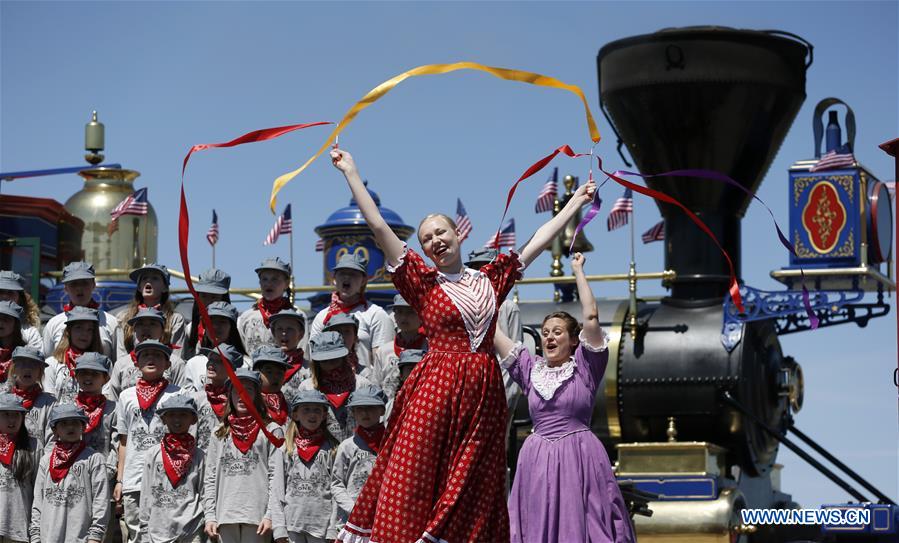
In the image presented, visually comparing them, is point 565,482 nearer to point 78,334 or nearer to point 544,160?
point 544,160

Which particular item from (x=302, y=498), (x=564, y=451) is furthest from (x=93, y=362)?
(x=564, y=451)

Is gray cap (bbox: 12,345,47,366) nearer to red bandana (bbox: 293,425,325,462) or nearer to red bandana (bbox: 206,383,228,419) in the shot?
red bandana (bbox: 206,383,228,419)

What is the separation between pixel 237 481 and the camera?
9391 millimetres

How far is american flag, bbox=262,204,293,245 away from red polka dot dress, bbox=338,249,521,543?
827cm

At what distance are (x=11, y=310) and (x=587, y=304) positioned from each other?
475 cm

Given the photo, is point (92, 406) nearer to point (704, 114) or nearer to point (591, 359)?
point (591, 359)

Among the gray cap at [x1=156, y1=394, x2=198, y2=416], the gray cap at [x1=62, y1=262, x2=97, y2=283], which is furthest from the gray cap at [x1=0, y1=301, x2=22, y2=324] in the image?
the gray cap at [x1=156, y1=394, x2=198, y2=416]

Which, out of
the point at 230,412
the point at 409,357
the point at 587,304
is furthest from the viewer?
the point at 409,357

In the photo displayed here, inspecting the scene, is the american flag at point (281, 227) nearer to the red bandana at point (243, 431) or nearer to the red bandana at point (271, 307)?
the red bandana at point (271, 307)

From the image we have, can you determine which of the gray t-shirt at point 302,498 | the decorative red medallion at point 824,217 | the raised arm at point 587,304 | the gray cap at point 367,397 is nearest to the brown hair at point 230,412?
the gray t-shirt at point 302,498

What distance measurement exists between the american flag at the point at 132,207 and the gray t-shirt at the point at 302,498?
652 centimetres

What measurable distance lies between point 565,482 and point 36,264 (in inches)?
300

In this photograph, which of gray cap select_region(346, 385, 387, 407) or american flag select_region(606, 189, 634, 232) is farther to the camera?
american flag select_region(606, 189, 634, 232)

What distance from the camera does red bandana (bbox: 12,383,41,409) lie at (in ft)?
33.3
